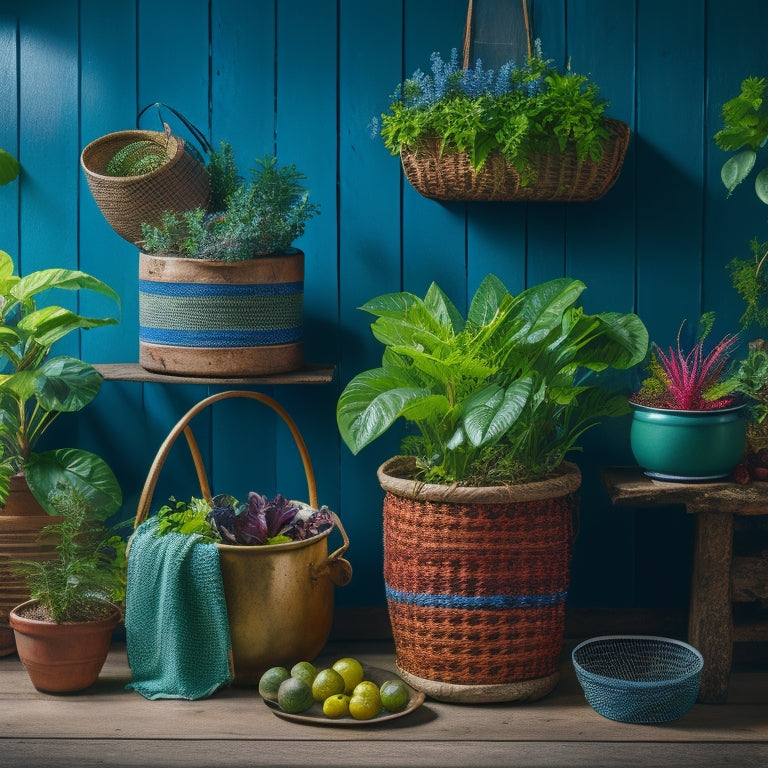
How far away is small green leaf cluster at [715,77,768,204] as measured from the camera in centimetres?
245

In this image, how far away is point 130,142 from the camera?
2580 millimetres

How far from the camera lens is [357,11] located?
2.65m

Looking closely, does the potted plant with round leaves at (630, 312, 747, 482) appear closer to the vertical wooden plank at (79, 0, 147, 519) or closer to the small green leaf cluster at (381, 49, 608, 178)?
the small green leaf cluster at (381, 49, 608, 178)

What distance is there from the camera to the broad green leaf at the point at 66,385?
239cm

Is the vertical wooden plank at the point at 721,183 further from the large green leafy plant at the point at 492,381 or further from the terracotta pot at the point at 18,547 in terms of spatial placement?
the terracotta pot at the point at 18,547

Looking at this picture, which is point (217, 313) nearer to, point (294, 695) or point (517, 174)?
point (517, 174)

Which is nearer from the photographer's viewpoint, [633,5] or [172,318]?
[172,318]

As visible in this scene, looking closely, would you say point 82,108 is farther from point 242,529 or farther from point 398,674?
point 398,674

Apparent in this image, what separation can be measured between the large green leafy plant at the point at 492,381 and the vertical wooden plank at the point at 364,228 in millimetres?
300

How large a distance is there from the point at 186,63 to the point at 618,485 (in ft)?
→ 4.95

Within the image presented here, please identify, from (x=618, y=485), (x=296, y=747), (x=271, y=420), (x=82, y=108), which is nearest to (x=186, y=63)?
(x=82, y=108)

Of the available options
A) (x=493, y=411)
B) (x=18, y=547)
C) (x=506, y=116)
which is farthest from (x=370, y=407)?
(x=18, y=547)

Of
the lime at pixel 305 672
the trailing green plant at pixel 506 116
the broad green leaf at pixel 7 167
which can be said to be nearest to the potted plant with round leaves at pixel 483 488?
the lime at pixel 305 672

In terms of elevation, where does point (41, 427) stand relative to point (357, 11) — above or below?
below
